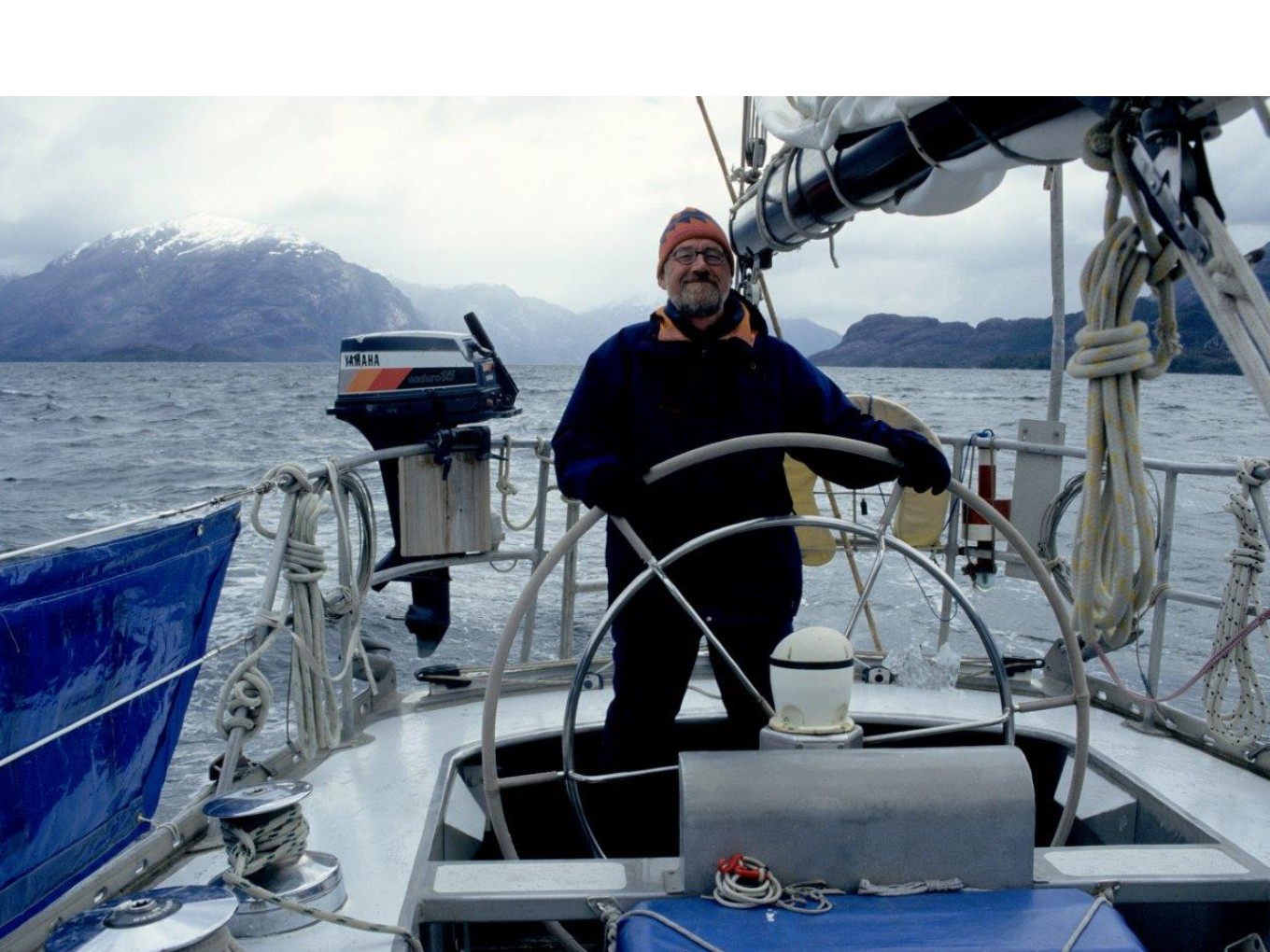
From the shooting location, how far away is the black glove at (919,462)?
1.83 metres

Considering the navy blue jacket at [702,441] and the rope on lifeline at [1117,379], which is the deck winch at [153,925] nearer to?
the navy blue jacket at [702,441]

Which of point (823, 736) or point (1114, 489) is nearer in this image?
point (1114, 489)

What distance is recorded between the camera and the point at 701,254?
6.97 feet

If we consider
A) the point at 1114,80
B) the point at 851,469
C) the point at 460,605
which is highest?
the point at 1114,80

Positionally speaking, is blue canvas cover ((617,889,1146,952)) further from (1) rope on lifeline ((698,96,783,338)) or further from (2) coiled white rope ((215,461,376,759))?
(1) rope on lifeline ((698,96,783,338))

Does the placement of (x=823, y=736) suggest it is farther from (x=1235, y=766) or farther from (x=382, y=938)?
(x=1235, y=766)

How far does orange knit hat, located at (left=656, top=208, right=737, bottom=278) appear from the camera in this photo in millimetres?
2146

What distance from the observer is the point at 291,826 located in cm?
154

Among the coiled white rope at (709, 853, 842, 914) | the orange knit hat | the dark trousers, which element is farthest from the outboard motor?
the coiled white rope at (709, 853, 842, 914)

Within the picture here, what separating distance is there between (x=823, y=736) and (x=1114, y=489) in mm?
679

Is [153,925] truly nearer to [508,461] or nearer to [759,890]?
[759,890]

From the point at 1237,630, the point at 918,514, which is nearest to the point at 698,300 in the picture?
the point at 1237,630

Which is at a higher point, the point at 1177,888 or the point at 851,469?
the point at 851,469

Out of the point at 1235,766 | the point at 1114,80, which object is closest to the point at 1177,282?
the point at 1114,80
